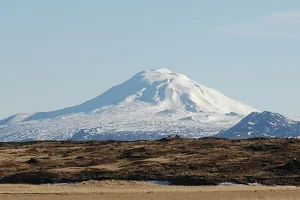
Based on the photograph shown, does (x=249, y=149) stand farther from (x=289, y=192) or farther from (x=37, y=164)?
(x=289, y=192)

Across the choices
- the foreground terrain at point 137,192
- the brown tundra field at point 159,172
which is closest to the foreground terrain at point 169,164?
the brown tundra field at point 159,172

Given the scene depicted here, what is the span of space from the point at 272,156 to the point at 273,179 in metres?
14.0

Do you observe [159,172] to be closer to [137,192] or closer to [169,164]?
A: [169,164]

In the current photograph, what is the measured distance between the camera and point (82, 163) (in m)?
102

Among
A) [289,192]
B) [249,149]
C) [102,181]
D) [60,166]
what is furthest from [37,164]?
[289,192]

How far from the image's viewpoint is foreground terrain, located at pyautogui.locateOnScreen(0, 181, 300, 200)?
6906 cm

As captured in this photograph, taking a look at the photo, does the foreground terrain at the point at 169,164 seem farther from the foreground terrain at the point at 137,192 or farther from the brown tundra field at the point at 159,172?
the foreground terrain at the point at 137,192

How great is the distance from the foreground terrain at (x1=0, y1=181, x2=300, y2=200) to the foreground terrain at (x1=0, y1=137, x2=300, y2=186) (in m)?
5.02

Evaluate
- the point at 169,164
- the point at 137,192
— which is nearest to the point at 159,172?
the point at 169,164

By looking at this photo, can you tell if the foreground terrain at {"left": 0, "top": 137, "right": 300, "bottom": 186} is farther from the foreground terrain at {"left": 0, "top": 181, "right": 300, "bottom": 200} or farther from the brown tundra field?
the foreground terrain at {"left": 0, "top": 181, "right": 300, "bottom": 200}

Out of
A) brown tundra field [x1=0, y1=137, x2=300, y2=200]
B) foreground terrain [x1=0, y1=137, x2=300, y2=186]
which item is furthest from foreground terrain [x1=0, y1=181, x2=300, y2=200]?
foreground terrain [x1=0, y1=137, x2=300, y2=186]

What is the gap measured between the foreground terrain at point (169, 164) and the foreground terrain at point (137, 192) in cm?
502

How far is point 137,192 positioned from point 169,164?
2161cm

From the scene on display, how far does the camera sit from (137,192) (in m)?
74.1
